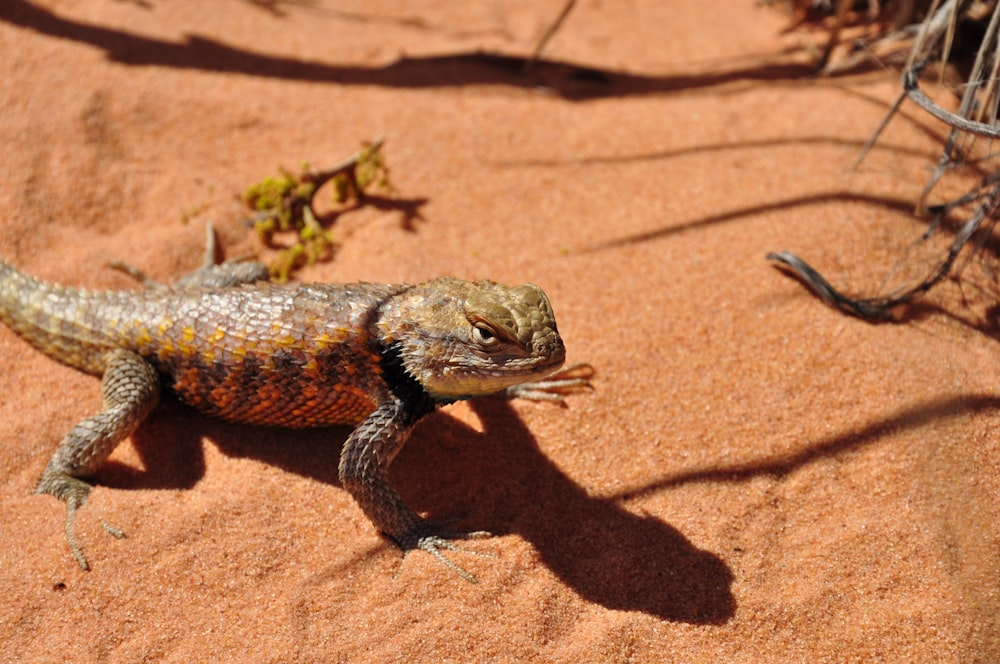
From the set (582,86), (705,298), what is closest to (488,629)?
(705,298)

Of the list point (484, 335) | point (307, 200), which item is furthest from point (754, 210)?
point (307, 200)

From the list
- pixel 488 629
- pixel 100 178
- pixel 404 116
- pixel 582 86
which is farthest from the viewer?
pixel 582 86

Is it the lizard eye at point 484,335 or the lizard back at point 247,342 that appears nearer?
the lizard eye at point 484,335

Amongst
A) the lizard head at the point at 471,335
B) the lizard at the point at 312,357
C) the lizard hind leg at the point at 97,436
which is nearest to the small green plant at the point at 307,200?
the lizard at the point at 312,357

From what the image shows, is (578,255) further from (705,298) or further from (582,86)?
(582,86)

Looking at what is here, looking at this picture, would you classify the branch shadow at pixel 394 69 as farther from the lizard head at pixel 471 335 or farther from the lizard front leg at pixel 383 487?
the lizard front leg at pixel 383 487

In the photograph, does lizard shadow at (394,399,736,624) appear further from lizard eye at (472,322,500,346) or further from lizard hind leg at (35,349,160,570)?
lizard hind leg at (35,349,160,570)
